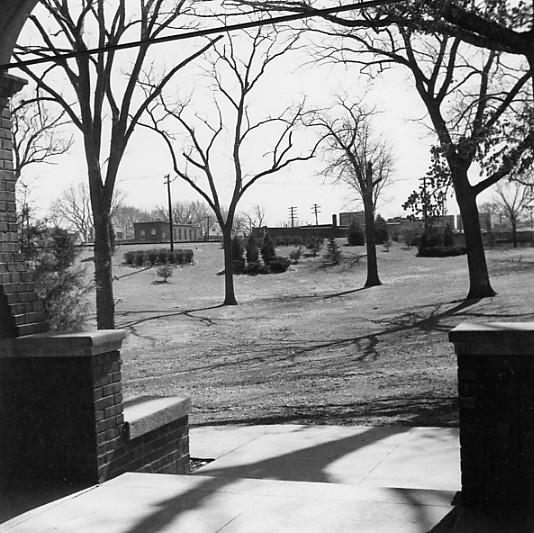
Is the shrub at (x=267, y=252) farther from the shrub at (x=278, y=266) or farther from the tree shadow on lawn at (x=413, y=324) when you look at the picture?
the tree shadow on lawn at (x=413, y=324)

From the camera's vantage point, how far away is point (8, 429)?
4.88m

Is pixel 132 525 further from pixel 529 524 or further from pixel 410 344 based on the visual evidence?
pixel 410 344

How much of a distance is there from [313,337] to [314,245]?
1101 inches

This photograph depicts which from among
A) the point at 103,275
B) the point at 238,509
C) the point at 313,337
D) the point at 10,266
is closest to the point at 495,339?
the point at 238,509

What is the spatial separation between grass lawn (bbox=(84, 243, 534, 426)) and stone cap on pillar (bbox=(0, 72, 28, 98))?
189 inches

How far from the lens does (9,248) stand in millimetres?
5078

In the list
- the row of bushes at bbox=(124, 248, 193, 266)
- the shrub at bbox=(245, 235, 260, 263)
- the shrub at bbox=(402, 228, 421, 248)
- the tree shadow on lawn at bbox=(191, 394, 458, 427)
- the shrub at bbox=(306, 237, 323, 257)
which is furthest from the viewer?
the shrub at bbox=(402, 228, 421, 248)

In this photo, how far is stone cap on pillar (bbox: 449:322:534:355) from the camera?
12.1 feet

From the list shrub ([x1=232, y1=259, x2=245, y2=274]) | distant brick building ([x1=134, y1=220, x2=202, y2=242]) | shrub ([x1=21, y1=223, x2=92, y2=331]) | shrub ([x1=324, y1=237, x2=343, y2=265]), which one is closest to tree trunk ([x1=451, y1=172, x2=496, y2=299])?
shrub ([x1=21, y1=223, x2=92, y2=331])

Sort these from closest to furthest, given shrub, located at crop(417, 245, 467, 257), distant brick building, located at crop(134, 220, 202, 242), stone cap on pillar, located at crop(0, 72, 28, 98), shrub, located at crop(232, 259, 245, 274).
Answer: stone cap on pillar, located at crop(0, 72, 28, 98)
shrub, located at crop(232, 259, 245, 274)
shrub, located at crop(417, 245, 467, 257)
distant brick building, located at crop(134, 220, 202, 242)

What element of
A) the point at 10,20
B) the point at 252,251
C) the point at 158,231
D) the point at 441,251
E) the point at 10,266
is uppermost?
the point at 158,231

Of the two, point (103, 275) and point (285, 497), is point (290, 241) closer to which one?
point (103, 275)

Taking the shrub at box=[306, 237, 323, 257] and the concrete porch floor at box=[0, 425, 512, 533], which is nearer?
the concrete porch floor at box=[0, 425, 512, 533]

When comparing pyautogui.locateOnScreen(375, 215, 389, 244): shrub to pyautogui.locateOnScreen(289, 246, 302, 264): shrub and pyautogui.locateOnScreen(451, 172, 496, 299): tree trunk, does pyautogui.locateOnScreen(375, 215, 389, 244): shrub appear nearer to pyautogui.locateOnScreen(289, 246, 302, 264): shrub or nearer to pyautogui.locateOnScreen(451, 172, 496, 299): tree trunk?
pyautogui.locateOnScreen(289, 246, 302, 264): shrub
